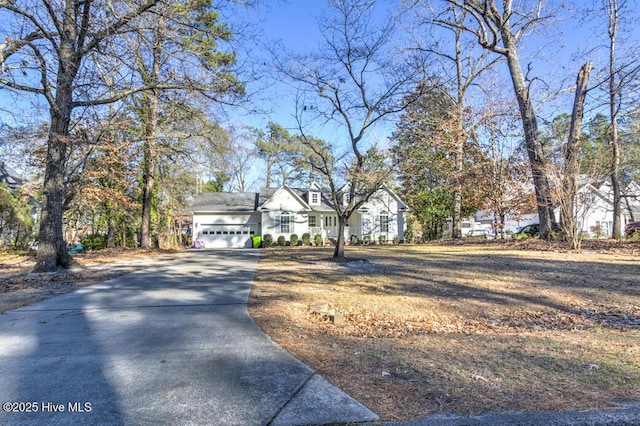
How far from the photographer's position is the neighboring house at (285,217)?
27.7 m

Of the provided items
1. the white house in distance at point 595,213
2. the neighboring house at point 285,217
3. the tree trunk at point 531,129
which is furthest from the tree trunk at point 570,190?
the neighboring house at point 285,217

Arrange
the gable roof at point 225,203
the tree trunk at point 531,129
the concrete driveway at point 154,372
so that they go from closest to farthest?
the concrete driveway at point 154,372, the tree trunk at point 531,129, the gable roof at point 225,203

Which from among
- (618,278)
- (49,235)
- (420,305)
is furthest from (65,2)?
(618,278)

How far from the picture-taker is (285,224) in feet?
91.4

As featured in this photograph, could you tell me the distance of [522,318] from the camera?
5855 millimetres

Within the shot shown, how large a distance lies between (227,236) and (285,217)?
15.6ft

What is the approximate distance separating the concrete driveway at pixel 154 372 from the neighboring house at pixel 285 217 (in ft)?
70.9

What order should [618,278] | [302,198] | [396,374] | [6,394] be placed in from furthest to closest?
1. [302,198]
2. [618,278]
3. [396,374]
4. [6,394]

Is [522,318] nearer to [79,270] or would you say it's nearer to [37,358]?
[37,358]

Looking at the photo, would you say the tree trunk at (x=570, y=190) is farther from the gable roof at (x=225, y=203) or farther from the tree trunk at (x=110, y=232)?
the tree trunk at (x=110, y=232)

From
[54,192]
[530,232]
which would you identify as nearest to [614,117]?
[530,232]

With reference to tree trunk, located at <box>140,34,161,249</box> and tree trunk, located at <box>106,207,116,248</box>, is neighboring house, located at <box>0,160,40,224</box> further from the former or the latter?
tree trunk, located at <box>140,34,161,249</box>

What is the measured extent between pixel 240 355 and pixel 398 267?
846cm

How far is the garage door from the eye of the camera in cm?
2777
